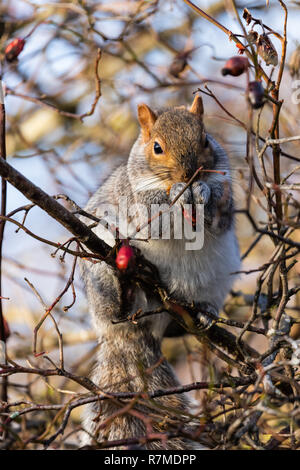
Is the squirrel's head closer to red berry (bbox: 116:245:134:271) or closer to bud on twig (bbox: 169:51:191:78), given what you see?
bud on twig (bbox: 169:51:191:78)

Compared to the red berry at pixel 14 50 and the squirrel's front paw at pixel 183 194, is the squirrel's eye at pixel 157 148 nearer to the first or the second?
the squirrel's front paw at pixel 183 194

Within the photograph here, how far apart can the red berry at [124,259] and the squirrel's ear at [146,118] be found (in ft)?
3.54

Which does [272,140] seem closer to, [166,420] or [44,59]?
[166,420]

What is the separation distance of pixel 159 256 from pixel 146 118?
0.77 m

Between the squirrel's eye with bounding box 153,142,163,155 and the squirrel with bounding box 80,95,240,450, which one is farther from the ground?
the squirrel's eye with bounding box 153,142,163,155

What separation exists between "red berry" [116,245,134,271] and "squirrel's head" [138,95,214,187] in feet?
2.13

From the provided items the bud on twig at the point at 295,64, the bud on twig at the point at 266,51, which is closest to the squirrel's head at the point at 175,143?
the bud on twig at the point at 295,64

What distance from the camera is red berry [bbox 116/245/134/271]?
81.7 inches

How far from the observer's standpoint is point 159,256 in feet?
9.27

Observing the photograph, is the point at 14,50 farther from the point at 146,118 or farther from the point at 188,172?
the point at 188,172

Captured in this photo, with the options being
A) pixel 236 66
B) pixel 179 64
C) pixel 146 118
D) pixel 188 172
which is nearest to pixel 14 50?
pixel 146 118

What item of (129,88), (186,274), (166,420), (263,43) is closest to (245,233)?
(129,88)

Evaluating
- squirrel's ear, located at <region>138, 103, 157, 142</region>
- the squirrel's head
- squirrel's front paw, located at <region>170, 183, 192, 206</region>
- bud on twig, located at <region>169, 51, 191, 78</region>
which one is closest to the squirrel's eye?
the squirrel's head
